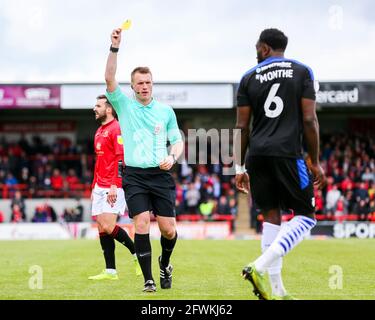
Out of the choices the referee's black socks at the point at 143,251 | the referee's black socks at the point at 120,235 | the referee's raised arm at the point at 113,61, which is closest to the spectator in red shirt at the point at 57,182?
the referee's black socks at the point at 120,235

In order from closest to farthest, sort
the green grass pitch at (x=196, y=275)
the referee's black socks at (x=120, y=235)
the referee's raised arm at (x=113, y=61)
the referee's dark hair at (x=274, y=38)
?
1. the referee's dark hair at (x=274, y=38)
2. the referee's raised arm at (x=113, y=61)
3. the green grass pitch at (x=196, y=275)
4. the referee's black socks at (x=120, y=235)

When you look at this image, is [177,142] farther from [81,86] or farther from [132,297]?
[81,86]

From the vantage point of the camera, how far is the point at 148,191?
30.6 feet

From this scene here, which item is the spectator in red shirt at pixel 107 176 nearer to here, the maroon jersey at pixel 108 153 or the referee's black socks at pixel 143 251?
the maroon jersey at pixel 108 153

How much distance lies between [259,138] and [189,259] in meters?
8.38

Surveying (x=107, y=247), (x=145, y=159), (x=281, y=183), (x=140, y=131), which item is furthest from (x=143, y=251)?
(x=107, y=247)

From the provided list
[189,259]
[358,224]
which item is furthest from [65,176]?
[189,259]

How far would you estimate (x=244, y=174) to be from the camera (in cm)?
777

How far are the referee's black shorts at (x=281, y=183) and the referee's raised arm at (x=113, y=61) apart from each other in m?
2.05

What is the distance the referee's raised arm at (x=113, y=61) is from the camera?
8.66 meters

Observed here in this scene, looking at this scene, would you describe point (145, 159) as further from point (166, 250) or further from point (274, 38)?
point (274, 38)

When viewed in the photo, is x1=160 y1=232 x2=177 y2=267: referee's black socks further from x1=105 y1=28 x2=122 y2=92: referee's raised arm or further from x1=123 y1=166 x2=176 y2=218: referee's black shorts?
x1=105 y1=28 x2=122 y2=92: referee's raised arm

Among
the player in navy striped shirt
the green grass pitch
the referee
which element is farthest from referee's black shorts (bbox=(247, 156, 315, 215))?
the referee

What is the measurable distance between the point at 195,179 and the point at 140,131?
25.2 metres
